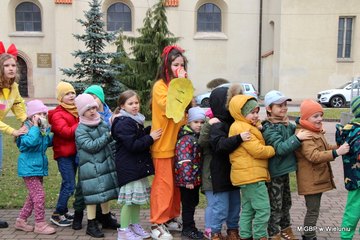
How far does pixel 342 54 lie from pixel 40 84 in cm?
2088

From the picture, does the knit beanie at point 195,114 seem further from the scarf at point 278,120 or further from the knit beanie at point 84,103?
→ the knit beanie at point 84,103

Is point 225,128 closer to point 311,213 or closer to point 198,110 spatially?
point 198,110

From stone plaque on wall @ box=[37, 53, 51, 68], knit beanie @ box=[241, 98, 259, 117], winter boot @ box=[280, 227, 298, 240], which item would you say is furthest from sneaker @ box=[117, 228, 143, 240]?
stone plaque on wall @ box=[37, 53, 51, 68]

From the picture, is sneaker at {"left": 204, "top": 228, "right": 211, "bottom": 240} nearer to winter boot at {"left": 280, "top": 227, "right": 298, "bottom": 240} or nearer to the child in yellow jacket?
the child in yellow jacket

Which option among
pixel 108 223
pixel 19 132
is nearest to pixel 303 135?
pixel 108 223

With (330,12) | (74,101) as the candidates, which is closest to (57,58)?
(330,12)

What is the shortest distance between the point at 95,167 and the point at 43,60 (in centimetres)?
2717

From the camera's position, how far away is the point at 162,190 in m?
4.78

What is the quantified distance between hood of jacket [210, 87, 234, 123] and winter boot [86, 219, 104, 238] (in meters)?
1.88

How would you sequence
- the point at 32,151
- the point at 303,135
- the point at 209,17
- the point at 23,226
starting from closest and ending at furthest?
the point at 303,135
the point at 32,151
the point at 23,226
the point at 209,17

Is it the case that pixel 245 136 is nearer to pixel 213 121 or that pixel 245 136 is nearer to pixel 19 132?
pixel 213 121

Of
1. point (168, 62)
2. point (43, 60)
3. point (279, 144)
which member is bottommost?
point (279, 144)

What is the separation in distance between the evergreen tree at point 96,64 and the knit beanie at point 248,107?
10.8 metres

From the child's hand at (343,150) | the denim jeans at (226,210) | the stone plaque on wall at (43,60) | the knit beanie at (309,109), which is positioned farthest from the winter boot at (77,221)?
the stone plaque on wall at (43,60)
